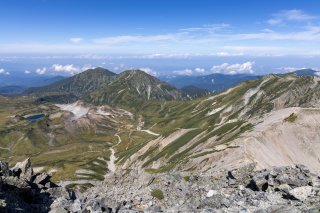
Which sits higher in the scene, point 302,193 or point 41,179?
point 302,193

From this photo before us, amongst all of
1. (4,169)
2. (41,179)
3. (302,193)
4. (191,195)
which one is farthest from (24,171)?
(302,193)

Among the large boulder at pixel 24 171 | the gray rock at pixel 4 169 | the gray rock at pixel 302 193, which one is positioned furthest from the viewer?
the large boulder at pixel 24 171

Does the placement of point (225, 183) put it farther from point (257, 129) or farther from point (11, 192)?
point (257, 129)

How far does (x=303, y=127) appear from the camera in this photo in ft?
500

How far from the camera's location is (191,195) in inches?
2114

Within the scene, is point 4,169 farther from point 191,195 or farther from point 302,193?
point 302,193

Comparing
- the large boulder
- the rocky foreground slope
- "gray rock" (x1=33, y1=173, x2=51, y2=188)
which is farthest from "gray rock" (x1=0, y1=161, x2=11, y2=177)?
the large boulder

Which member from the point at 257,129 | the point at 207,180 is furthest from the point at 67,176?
the point at 207,180

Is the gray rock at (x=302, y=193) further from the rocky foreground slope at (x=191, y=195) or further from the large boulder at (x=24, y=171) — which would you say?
the large boulder at (x=24, y=171)

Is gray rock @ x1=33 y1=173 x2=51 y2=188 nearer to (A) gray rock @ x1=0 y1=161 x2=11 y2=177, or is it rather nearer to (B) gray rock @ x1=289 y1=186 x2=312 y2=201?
(A) gray rock @ x1=0 y1=161 x2=11 y2=177

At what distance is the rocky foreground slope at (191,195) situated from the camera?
3822 centimetres

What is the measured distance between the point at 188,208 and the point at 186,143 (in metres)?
158

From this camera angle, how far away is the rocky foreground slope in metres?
38.2

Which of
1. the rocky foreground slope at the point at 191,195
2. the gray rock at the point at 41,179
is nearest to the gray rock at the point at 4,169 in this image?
the rocky foreground slope at the point at 191,195
